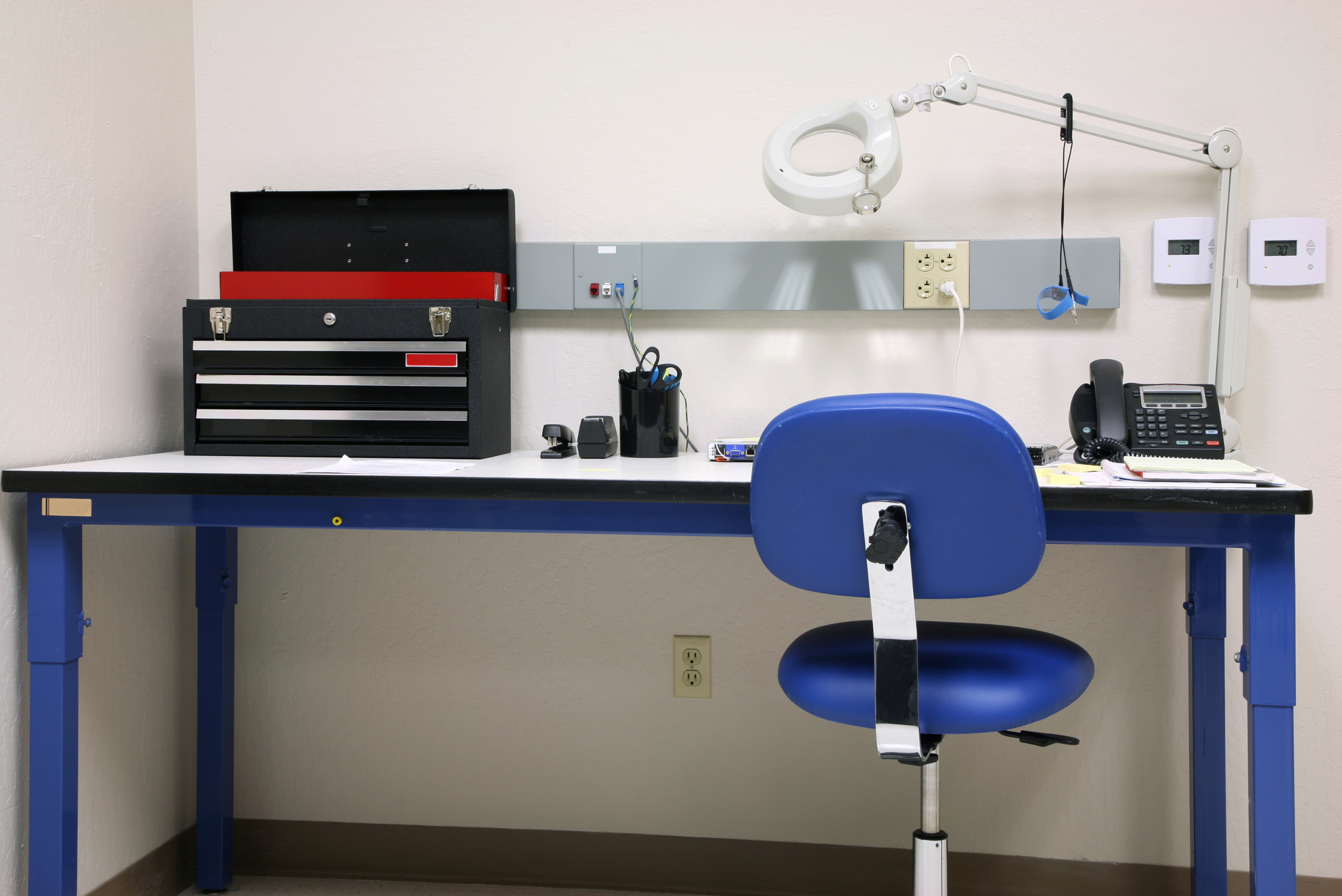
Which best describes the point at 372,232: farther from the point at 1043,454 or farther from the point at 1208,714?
the point at 1208,714

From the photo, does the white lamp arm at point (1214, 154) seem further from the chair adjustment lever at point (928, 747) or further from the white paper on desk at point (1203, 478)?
the chair adjustment lever at point (928, 747)

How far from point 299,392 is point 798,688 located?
0.95 metres

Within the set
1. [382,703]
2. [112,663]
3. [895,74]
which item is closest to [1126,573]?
[895,74]

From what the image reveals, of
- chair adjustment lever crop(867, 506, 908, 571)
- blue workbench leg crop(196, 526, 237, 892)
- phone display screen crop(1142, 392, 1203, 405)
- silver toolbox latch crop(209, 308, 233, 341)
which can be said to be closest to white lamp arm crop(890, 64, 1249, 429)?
phone display screen crop(1142, 392, 1203, 405)

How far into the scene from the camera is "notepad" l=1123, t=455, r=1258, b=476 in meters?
1.05

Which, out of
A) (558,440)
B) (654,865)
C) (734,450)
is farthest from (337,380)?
(654,865)

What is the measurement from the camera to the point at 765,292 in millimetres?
1565

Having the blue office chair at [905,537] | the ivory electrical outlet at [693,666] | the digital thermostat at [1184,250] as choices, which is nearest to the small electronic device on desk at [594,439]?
Answer: the ivory electrical outlet at [693,666]

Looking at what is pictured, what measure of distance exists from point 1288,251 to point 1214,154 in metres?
0.25

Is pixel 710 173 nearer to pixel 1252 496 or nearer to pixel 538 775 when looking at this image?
pixel 1252 496

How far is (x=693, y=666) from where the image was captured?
5.34 feet

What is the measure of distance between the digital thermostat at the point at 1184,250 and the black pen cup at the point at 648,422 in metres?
0.90

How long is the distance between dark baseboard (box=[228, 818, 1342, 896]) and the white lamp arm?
2.77ft

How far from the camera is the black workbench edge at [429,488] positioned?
1005mm
